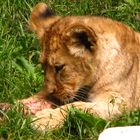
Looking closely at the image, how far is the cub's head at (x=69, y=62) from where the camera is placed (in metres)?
5.04

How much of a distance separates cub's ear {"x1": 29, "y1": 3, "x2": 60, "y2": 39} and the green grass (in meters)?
0.41

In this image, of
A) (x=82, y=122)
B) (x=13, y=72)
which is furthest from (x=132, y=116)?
(x=13, y=72)

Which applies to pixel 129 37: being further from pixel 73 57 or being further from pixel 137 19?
pixel 137 19

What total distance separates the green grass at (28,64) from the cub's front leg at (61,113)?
0.07m

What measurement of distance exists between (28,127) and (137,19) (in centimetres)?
251

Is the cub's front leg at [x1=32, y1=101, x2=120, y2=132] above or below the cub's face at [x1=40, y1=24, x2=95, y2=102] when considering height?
below

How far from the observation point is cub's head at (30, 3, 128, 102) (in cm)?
504

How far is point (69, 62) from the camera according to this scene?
5078 mm

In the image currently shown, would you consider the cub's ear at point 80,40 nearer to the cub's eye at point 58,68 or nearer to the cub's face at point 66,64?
the cub's face at point 66,64

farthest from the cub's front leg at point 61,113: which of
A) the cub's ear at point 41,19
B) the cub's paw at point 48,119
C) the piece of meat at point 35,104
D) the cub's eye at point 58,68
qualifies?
the cub's ear at point 41,19

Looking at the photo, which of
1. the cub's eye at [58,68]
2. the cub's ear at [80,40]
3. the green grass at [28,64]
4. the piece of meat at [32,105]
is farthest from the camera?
the cub's eye at [58,68]

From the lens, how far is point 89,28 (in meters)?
4.98

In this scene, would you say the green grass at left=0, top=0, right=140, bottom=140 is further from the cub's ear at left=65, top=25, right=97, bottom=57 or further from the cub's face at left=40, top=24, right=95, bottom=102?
the cub's ear at left=65, top=25, right=97, bottom=57

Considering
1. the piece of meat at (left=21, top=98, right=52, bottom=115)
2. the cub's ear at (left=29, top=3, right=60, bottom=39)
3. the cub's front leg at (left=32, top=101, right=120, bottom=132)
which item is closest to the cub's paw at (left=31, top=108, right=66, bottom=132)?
the cub's front leg at (left=32, top=101, right=120, bottom=132)
